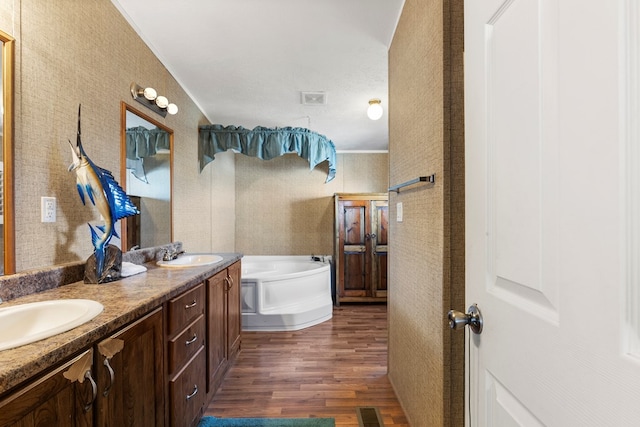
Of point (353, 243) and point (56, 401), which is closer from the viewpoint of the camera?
point (56, 401)

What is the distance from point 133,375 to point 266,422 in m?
1.02

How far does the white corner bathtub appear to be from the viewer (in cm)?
328

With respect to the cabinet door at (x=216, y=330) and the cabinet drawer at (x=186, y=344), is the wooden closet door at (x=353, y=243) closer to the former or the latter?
the cabinet door at (x=216, y=330)

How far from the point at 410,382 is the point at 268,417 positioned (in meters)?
0.88

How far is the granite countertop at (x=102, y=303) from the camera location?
68 centimetres

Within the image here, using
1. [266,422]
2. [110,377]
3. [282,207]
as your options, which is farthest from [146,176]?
[282,207]

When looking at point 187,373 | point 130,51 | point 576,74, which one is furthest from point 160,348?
point 130,51

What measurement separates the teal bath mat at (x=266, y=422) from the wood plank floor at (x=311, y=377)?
43 millimetres

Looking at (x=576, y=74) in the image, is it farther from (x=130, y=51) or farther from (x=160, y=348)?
(x=130, y=51)

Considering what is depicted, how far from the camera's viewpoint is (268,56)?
2.30 m

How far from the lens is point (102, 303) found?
1.12m

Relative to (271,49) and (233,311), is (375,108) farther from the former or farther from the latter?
(233,311)

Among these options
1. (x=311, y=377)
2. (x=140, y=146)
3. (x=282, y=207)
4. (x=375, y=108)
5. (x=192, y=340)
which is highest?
(x=375, y=108)

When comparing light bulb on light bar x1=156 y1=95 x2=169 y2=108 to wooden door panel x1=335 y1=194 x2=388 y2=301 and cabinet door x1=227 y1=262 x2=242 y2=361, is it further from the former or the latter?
wooden door panel x1=335 y1=194 x2=388 y2=301
